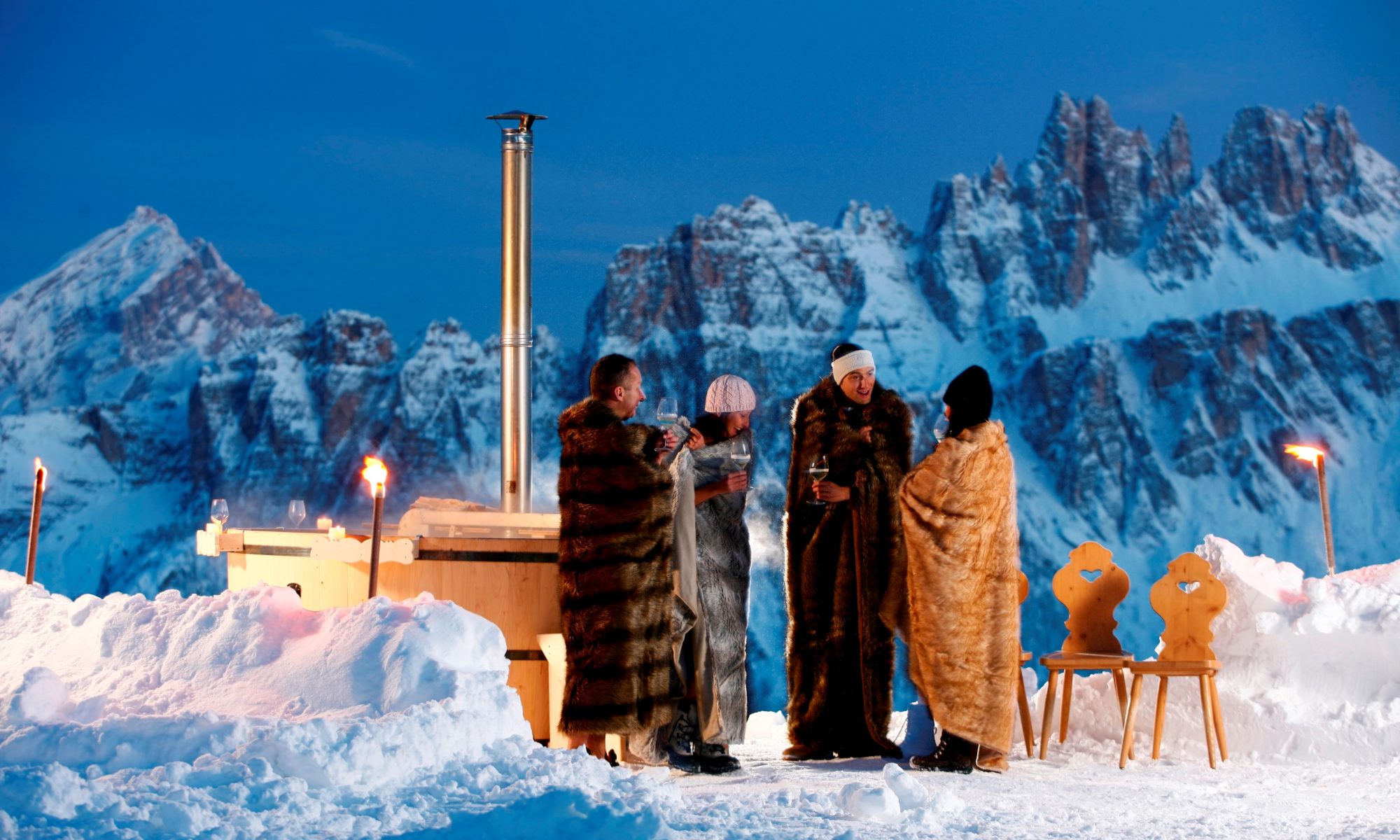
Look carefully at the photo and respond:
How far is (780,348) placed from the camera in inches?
3196

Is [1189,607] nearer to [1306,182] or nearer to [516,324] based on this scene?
[516,324]

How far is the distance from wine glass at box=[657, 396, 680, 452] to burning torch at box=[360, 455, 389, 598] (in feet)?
3.31

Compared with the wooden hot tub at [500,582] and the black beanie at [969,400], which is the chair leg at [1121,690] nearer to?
the black beanie at [969,400]

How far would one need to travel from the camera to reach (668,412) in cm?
552

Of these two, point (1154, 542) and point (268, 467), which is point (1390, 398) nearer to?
point (1154, 542)

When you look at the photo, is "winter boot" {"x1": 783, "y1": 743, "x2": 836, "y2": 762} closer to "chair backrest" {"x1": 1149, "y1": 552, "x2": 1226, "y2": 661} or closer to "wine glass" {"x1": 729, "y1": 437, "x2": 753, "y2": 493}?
"wine glass" {"x1": 729, "y1": 437, "x2": 753, "y2": 493}

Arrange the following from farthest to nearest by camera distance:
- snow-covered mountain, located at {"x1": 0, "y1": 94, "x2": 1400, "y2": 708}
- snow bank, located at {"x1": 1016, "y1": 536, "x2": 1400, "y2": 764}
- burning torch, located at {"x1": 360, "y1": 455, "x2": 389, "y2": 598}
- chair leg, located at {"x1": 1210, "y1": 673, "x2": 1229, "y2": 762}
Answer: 1. snow-covered mountain, located at {"x1": 0, "y1": 94, "x2": 1400, "y2": 708}
2. snow bank, located at {"x1": 1016, "y1": 536, "x2": 1400, "y2": 764}
3. chair leg, located at {"x1": 1210, "y1": 673, "x2": 1229, "y2": 762}
4. burning torch, located at {"x1": 360, "y1": 455, "x2": 389, "y2": 598}

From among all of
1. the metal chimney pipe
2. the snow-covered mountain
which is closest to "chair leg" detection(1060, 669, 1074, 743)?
the metal chimney pipe

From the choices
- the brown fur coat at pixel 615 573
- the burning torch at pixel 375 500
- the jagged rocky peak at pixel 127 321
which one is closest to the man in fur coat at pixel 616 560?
the brown fur coat at pixel 615 573

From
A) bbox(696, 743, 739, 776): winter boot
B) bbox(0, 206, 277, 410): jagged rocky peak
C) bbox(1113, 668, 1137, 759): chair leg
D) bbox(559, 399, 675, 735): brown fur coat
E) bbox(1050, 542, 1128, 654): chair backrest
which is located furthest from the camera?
bbox(0, 206, 277, 410): jagged rocky peak

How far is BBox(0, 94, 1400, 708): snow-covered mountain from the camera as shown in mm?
74875

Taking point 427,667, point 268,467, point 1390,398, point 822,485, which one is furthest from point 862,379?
point 1390,398

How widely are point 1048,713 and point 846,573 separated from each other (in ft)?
3.61

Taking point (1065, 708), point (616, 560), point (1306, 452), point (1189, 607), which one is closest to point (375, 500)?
point (616, 560)
